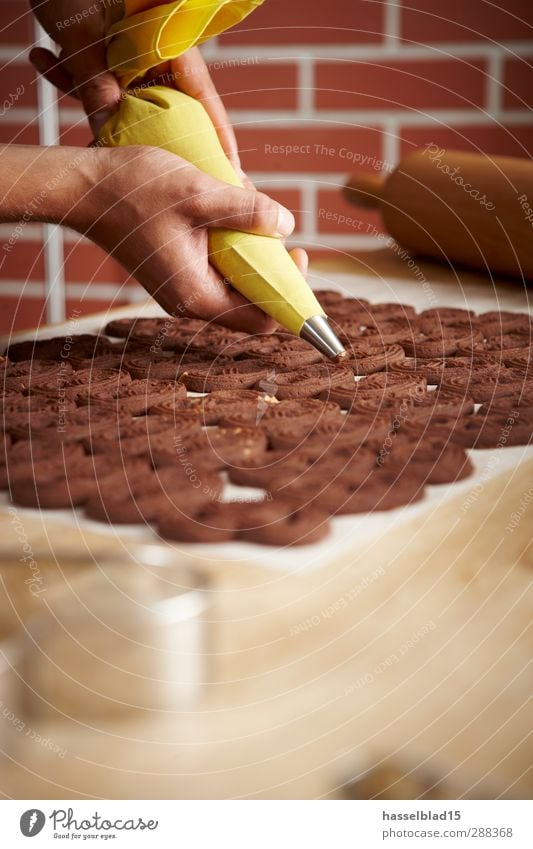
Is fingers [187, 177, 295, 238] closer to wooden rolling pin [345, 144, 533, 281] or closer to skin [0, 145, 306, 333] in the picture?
skin [0, 145, 306, 333]

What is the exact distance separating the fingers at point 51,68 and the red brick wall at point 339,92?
63 centimetres

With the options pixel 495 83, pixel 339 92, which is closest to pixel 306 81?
pixel 339 92

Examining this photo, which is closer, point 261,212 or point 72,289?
point 261,212

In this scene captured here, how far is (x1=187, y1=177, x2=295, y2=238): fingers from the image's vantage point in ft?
2.11

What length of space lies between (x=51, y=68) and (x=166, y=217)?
27 centimetres

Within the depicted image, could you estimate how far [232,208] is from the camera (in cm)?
65

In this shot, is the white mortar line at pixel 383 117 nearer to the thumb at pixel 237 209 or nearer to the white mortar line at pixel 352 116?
the white mortar line at pixel 352 116

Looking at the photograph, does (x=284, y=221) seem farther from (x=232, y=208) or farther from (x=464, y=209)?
(x=464, y=209)

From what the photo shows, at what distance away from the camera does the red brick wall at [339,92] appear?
1497 mm

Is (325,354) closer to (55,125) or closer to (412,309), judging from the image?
(412,309)

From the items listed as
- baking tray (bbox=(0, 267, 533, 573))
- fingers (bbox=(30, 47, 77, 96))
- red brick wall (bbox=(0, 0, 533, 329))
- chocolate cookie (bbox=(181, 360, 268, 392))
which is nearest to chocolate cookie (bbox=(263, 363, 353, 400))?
chocolate cookie (bbox=(181, 360, 268, 392))

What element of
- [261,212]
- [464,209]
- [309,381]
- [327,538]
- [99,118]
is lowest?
[327,538]

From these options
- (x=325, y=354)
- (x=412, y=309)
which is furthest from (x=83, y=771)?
(x=412, y=309)

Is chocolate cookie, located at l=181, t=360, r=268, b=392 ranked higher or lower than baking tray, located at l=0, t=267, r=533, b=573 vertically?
higher
